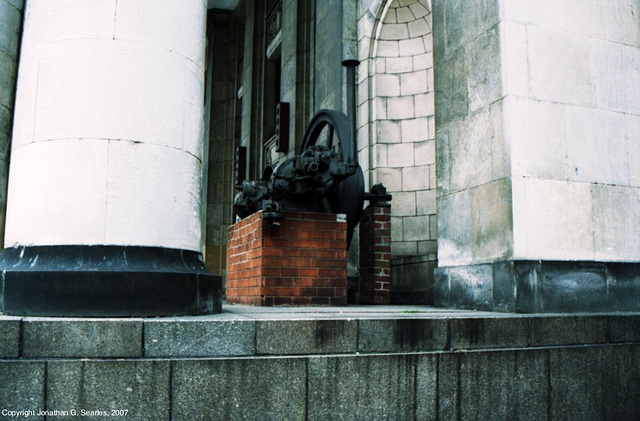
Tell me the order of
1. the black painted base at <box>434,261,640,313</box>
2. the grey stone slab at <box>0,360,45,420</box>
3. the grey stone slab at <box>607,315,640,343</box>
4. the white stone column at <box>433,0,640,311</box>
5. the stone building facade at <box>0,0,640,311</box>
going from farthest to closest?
the white stone column at <box>433,0,640,311</box> < the black painted base at <box>434,261,640,313</box> < the grey stone slab at <box>607,315,640,343</box> < the stone building facade at <box>0,0,640,311</box> < the grey stone slab at <box>0,360,45,420</box>

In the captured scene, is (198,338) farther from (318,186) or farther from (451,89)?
(318,186)

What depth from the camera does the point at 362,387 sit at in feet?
11.6

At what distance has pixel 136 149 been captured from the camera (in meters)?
3.92

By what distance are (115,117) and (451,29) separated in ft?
11.4

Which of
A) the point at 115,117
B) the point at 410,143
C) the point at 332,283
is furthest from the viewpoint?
the point at 410,143

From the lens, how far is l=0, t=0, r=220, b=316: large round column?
145 inches

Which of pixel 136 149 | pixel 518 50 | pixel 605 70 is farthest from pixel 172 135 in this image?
pixel 605 70

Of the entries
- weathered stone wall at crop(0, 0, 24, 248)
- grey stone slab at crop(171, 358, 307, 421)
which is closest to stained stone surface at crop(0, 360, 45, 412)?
grey stone slab at crop(171, 358, 307, 421)

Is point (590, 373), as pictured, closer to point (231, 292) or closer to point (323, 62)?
point (231, 292)

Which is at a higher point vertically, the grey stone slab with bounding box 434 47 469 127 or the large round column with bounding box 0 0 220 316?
the grey stone slab with bounding box 434 47 469 127

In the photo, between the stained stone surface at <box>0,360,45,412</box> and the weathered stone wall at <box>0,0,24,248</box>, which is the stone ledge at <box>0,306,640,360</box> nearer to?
the stained stone surface at <box>0,360,45,412</box>

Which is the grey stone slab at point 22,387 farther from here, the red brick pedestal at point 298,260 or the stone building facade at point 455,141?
the red brick pedestal at point 298,260

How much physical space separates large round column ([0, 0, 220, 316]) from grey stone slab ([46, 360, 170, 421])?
510 millimetres

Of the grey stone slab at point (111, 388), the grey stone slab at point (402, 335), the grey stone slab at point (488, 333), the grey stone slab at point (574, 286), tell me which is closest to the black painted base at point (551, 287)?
the grey stone slab at point (574, 286)
